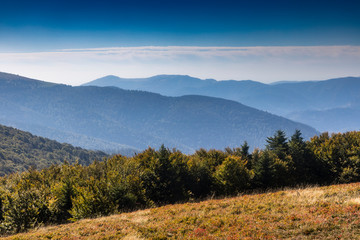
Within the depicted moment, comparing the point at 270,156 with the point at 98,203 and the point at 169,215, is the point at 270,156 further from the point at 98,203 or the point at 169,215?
the point at 98,203

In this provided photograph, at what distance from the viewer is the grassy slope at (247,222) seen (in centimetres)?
1195

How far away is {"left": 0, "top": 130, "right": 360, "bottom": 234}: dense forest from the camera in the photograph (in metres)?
21.7

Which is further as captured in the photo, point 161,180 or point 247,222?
point 161,180

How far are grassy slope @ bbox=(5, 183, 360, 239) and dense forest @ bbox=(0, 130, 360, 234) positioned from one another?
16.4 feet

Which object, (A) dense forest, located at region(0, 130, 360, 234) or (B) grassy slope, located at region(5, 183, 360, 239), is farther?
(A) dense forest, located at region(0, 130, 360, 234)

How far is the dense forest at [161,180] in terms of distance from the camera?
21703mm

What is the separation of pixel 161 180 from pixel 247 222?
56.3 ft

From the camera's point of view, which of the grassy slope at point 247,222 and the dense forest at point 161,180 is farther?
the dense forest at point 161,180

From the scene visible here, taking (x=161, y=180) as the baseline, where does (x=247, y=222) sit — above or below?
above

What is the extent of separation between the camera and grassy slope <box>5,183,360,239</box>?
11949 mm

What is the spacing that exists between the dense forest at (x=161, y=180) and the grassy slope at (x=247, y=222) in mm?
5014

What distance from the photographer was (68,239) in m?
14.4

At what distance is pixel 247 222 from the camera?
14.0 m

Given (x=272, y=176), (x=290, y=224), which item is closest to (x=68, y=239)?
(x=290, y=224)
